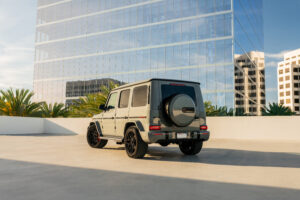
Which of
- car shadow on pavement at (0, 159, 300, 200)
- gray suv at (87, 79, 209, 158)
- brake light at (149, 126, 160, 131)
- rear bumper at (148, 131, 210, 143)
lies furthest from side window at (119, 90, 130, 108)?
car shadow on pavement at (0, 159, 300, 200)

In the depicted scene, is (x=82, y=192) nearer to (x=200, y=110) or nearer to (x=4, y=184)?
(x=4, y=184)

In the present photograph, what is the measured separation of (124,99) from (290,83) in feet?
406

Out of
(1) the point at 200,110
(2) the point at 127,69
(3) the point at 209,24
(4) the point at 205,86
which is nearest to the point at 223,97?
(4) the point at 205,86

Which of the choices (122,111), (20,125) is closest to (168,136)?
(122,111)

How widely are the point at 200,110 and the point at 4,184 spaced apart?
476 cm

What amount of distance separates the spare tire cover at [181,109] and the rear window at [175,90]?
1.08 feet

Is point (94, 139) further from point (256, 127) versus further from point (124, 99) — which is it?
point (256, 127)

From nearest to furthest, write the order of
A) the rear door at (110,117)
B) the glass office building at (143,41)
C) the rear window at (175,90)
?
1. the rear window at (175,90)
2. the rear door at (110,117)
3. the glass office building at (143,41)

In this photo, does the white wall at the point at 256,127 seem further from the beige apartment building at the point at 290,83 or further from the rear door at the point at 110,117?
the beige apartment building at the point at 290,83

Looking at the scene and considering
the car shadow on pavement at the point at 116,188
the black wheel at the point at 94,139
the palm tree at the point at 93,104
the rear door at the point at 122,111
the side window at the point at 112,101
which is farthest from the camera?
the palm tree at the point at 93,104

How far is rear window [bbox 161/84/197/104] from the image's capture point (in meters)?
6.82

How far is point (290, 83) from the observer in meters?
116

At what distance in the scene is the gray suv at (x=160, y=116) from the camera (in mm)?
6535

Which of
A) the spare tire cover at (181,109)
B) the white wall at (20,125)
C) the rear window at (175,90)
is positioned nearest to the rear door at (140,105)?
the rear window at (175,90)
